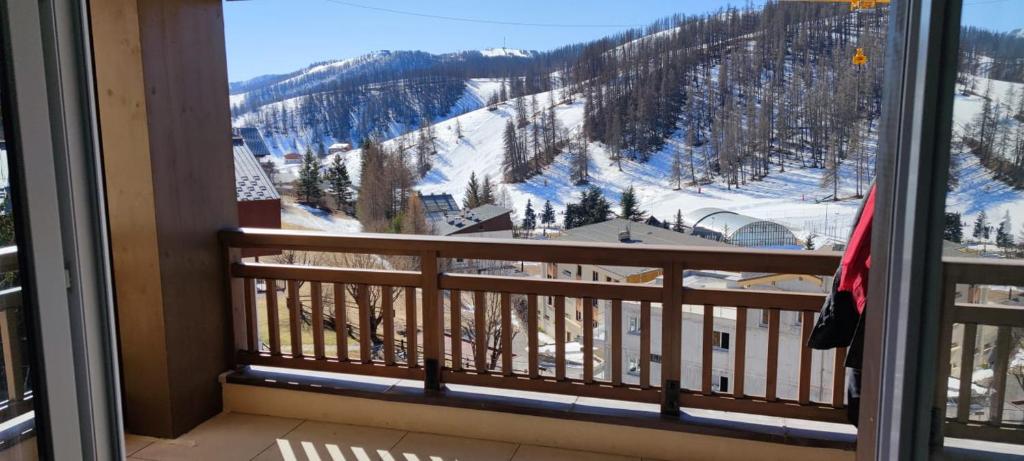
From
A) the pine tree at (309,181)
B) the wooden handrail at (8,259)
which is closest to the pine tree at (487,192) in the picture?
the pine tree at (309,181)

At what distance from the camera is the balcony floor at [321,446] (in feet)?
8.32

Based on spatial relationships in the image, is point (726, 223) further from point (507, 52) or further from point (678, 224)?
point (507, 52)

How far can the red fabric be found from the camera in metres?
1.60

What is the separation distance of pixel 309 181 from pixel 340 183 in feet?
1.29

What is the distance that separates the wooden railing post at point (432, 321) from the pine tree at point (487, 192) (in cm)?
361

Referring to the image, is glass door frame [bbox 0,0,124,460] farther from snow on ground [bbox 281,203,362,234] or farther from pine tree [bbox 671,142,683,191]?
pine tree [bbox 671,142,683,191]

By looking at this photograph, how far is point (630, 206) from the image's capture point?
610 centimetres

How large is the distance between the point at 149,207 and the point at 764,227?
15.1 ft

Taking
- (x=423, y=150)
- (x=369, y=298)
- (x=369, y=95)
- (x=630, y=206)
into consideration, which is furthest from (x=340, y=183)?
(x=369, y=298)

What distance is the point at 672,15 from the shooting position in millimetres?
8047

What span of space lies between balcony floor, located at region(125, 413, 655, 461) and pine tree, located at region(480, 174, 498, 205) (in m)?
3.72

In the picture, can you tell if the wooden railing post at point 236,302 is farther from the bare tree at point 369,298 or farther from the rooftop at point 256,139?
the rooftop at point 256,139

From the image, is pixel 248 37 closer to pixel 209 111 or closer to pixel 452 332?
pixel 209 111

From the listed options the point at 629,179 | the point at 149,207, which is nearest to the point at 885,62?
the point at 149,207
